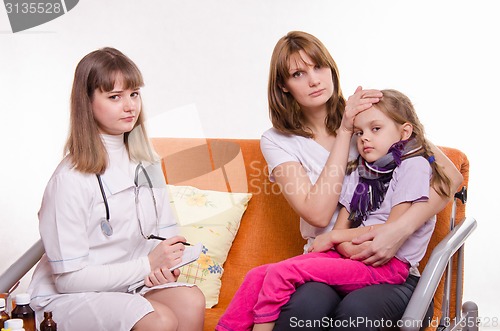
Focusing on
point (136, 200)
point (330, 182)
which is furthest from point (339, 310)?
point (136, 200)

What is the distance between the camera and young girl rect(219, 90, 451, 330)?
1946 millimetres

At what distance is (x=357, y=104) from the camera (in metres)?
2.05

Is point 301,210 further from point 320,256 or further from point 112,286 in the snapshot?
Answer: point 112,286

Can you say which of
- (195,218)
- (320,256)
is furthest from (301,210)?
(195,218)

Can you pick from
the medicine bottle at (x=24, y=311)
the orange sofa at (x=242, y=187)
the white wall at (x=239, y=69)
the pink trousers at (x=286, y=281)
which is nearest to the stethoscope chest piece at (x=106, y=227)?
the medicine bottle at (x=24, y=311)

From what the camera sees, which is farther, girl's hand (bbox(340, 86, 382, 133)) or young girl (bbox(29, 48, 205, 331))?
girl's hand (bbox(340, 86, 382, 133))

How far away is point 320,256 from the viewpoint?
196 cm

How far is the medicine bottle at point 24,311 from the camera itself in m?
1.83

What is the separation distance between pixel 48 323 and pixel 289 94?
3.32 ft

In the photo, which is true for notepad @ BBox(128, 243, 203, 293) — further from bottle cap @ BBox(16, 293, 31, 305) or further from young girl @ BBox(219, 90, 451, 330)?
bottle cap @ BBox(16, 293, 31, 305)

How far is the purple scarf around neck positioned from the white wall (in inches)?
41.2

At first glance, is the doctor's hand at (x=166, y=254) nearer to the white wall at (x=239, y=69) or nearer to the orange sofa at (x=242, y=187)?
the orange sofa at (x=242, y=187)

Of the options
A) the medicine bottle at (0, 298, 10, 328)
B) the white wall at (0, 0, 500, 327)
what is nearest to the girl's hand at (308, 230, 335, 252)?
the medicine bottle at (0, 298, 10, 328)

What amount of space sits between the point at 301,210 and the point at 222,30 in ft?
4.47
